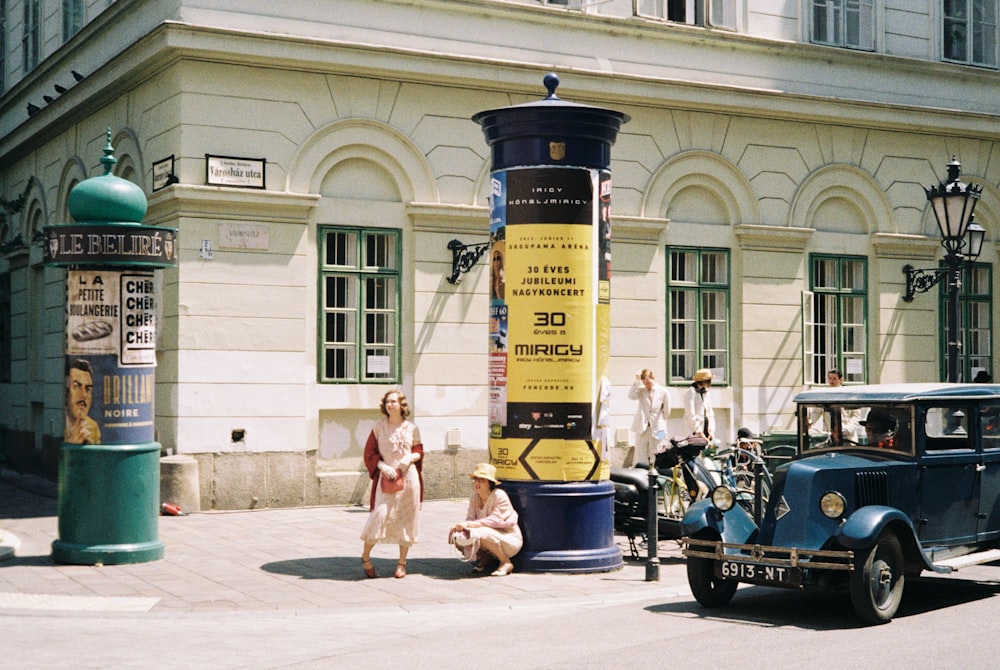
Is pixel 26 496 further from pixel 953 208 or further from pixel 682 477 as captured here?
pixel 953 208

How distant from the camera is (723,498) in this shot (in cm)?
1071

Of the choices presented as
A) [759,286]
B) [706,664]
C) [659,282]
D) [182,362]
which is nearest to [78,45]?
[182,362]

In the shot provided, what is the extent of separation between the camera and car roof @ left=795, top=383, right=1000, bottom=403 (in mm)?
10961

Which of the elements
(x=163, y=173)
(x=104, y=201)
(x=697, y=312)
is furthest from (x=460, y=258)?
(x=104, y=201)

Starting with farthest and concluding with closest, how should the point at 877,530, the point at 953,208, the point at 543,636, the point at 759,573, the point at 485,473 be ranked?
the point at 953,208 → the point at 485,473 → the point at 759,573 → the point at 877,530 → the point at 543,636

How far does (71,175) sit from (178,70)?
18.5ft

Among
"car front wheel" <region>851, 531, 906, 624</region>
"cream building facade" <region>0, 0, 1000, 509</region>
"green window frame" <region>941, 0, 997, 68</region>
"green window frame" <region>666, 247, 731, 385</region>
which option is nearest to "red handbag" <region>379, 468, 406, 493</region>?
"car front wheel" <region>851, 531, 906, 624</region>

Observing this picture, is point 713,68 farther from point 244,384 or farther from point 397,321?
point 244,384

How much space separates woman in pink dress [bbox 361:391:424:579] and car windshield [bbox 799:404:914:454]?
350 cm

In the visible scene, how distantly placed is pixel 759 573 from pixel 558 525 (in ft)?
8.93

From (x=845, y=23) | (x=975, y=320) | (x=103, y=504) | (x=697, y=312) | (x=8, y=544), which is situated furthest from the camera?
(x=975, y=320)

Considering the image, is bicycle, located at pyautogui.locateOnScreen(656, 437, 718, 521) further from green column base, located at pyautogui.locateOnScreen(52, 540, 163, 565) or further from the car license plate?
green column base, located at pyautogui.locateOnScreen(52, 540, 163, 565)

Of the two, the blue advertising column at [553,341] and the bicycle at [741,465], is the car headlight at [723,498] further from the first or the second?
the bicycle at [741,465]

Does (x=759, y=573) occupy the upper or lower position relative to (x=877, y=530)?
lower
